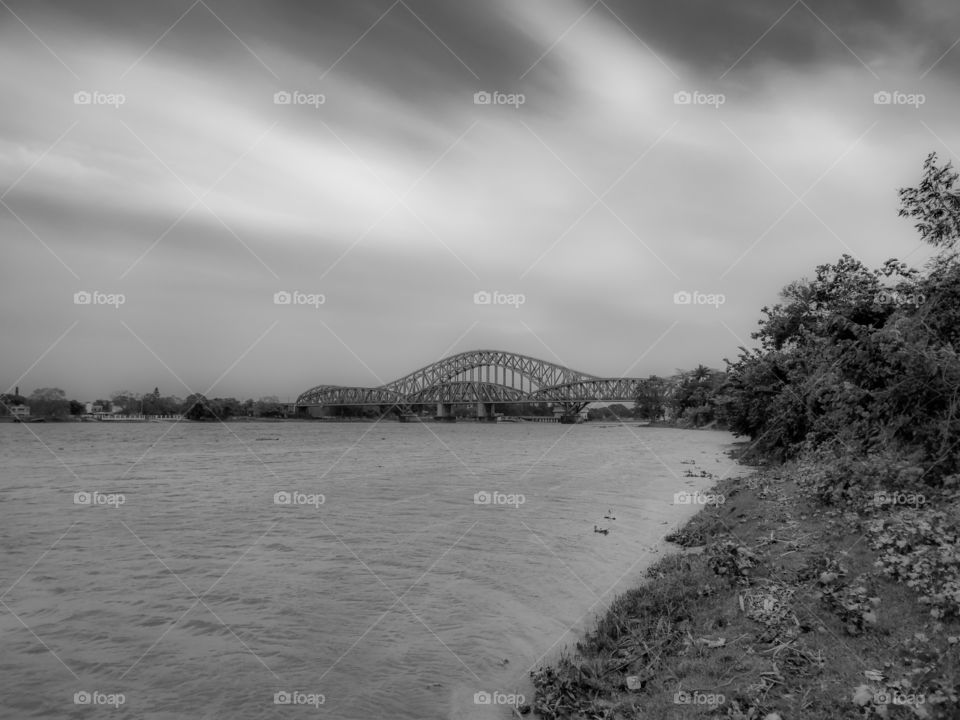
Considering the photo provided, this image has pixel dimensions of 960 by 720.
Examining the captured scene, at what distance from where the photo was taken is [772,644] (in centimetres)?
688

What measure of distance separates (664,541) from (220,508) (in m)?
16.6

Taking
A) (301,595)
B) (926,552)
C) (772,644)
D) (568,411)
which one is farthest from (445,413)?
(772,644)

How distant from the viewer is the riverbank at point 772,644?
Answer: 5.55 m

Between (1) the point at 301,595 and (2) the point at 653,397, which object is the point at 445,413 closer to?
(2) the point at 653,397

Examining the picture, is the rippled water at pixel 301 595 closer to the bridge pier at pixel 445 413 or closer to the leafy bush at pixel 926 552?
the leafy bush at pixel 926 552

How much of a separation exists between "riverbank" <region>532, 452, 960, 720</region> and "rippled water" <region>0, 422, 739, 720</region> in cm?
113

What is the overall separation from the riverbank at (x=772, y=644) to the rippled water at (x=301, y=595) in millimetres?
1130

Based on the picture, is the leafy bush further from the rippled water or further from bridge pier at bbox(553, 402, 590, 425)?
bridge pier at bbox(553, 402, 590, 425)

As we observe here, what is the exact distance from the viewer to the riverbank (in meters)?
5.55

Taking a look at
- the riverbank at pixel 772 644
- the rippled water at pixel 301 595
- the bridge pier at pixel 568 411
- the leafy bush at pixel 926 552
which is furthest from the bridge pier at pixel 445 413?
the leafy bush at pixel 926 552

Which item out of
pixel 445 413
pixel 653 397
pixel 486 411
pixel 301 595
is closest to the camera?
pixel 301 595

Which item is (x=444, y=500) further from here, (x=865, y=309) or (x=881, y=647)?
(x=881, y=647)

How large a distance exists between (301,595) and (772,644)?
340 inches

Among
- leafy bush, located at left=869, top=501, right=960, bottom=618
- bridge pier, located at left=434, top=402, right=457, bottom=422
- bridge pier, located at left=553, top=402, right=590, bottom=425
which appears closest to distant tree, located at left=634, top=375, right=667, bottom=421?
bridge pier, located at left=553, top=402, right=590, bottom=425
